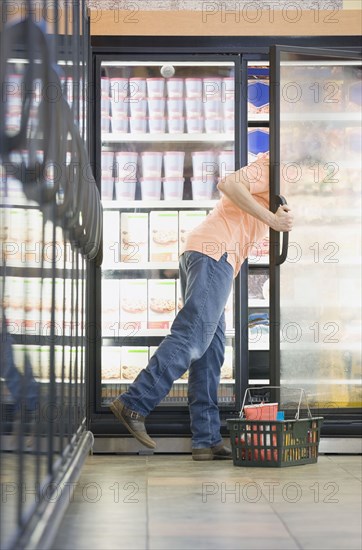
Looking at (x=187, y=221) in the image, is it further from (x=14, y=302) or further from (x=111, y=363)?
(x=14, y=302)

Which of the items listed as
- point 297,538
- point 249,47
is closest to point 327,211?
point 249,47

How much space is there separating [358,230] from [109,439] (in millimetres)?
1539

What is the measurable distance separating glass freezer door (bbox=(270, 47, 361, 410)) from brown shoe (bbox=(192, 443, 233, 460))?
0.49m

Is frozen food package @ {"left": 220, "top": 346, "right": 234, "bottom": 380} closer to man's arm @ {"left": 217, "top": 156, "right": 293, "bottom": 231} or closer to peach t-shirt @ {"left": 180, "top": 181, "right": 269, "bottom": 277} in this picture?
peach t-shirt @ {"left": 180, "top": 181, "right": 269, "bottom": 277}

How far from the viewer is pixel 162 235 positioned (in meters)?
4.97

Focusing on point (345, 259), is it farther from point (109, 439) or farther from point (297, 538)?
point (297, 538)

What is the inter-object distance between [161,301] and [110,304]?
26 centimetres

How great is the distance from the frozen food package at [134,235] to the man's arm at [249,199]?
66cm

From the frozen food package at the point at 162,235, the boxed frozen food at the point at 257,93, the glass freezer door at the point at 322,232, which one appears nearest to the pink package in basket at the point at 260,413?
the glass freezer door at the point at 322,232

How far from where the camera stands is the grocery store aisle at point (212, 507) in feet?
8.38

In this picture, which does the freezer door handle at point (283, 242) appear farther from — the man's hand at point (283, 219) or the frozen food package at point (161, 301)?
the frozen food package at point (161, 301)

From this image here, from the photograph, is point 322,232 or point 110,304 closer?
point 322,232

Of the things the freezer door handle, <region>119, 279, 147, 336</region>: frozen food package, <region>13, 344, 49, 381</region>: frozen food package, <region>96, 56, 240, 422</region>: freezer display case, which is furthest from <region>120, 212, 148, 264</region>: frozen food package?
<region>13, 344, 49, 381</region>: frozen food package

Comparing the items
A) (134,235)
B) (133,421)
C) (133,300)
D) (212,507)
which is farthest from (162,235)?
(212,507)
